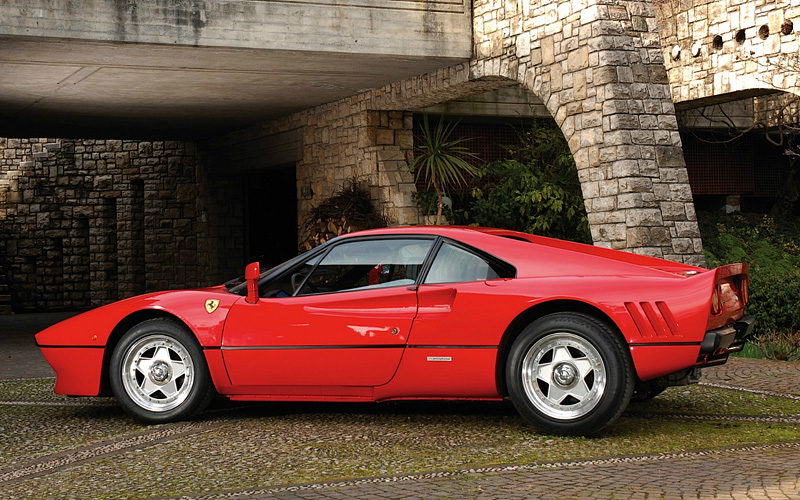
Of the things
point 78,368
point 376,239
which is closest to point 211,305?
point 78,368

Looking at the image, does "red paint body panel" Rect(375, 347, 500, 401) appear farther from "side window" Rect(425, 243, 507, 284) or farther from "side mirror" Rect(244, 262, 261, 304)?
"side mirror" Rect(244, 262, 261, 304)

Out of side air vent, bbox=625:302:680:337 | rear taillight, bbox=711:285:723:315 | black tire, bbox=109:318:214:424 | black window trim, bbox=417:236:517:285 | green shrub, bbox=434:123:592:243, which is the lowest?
black tire, bbox=109:318:214:424

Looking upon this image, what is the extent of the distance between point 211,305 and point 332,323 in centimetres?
86

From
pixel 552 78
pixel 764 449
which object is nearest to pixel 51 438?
pixel 764 449

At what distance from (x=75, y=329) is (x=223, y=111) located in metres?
10.2

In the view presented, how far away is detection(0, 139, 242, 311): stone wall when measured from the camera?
21.6 meters

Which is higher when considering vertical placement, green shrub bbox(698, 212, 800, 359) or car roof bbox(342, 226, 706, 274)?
car roof bbox(342, 226, 706, 274)

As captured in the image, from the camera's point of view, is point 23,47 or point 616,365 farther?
point 23,47

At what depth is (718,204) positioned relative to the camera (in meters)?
21.2

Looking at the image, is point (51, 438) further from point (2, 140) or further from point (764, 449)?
point (2, 140)

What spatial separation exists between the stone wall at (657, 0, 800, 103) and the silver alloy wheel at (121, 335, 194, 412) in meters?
10.9

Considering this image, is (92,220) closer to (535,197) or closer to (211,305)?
(535,197)

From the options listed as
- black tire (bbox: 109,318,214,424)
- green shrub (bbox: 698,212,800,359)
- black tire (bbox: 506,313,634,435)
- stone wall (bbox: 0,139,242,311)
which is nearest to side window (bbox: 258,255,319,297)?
black tire (bbox: 109,318,214,424)

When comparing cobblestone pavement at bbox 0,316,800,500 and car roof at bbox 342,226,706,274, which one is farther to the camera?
car roof at bbox 342,226,706,274
